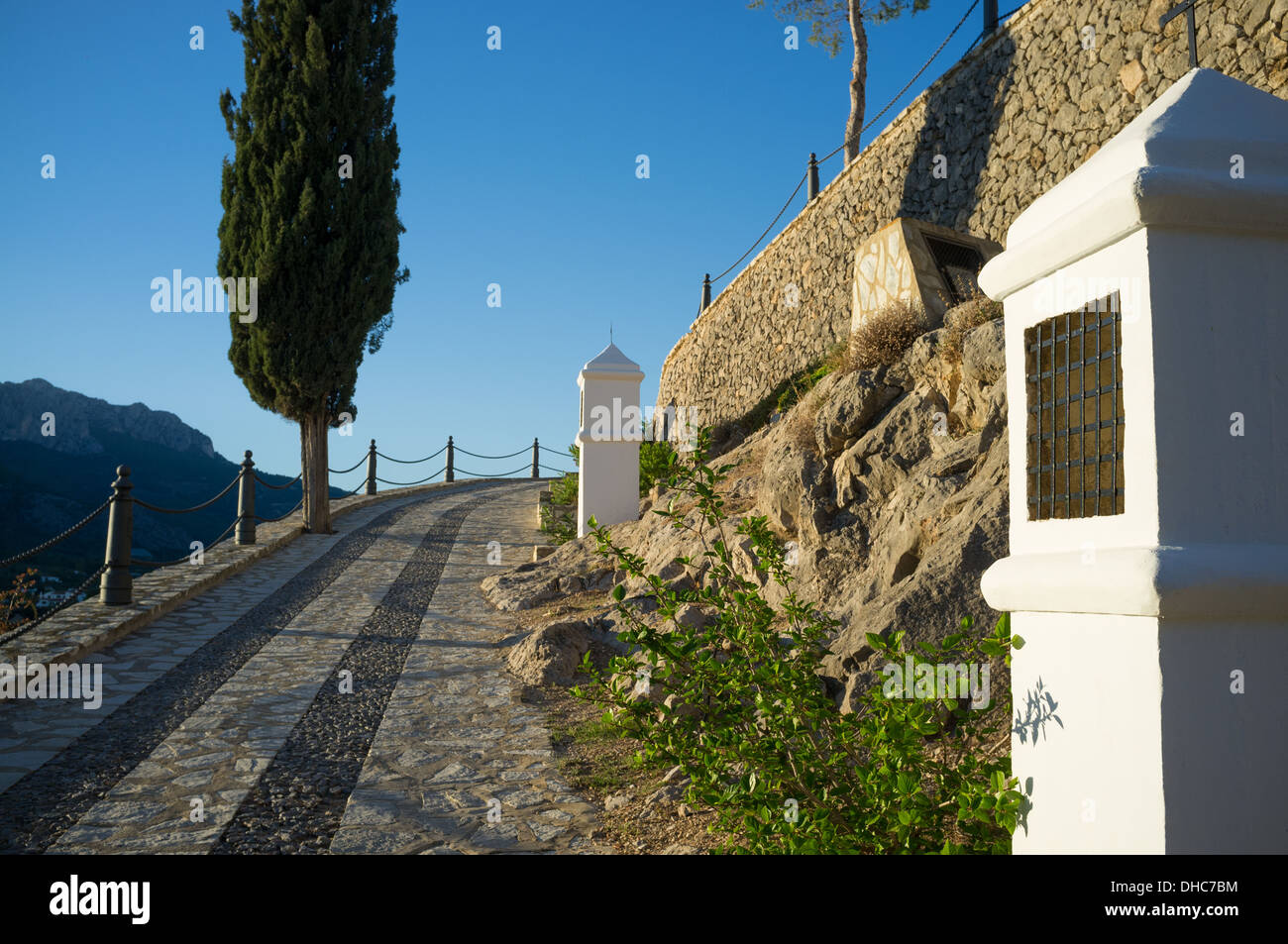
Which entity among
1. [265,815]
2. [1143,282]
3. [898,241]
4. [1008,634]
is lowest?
[265,815]

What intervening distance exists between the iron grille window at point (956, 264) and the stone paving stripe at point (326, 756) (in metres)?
5.81

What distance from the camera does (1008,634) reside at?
2719 millimetres

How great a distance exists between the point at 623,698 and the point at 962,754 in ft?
4.74

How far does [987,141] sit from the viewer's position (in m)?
10.9

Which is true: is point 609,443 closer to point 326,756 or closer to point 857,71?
point 326,756

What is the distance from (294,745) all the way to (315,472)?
9637 mm

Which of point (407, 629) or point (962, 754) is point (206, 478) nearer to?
point (407, 629)

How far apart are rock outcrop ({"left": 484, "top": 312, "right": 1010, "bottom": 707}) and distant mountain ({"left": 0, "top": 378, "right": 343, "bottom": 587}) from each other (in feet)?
56.3

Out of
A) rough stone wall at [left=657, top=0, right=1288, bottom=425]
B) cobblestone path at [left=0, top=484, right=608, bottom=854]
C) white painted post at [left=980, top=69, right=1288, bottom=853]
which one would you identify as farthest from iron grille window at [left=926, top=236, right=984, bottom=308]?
white painted post at [left=980, top=69, right=1288, bottom=853]

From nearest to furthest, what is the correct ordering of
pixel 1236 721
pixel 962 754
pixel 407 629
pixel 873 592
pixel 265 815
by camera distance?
pixel 1236 721, pixel 962 754, pixel 265 815, pixel 873 592, pixel 407 629

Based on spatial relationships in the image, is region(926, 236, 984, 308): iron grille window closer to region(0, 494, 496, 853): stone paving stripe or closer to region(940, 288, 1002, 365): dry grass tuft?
region(940, 288, 1002, 365): dry grass tuft

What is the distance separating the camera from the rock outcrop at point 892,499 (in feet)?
13.2

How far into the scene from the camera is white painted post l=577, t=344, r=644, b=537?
10820 millimetres
